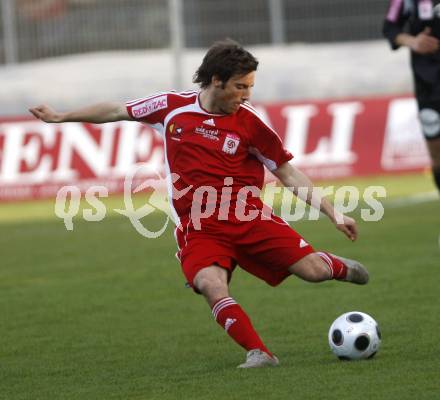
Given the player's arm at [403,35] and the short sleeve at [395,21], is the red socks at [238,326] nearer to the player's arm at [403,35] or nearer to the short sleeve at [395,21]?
the player's arm at [403,35]

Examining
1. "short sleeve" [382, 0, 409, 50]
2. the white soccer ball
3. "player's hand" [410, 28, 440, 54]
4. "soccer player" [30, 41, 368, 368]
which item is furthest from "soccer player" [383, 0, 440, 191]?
the white soccer ball

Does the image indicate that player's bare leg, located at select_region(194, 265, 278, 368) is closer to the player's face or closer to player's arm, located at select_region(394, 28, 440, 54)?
the player's face

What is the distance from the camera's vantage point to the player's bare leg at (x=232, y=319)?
6.43m

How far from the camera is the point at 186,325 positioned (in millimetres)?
8227

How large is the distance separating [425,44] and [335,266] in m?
3.45

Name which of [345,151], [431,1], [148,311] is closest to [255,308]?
[148,311]

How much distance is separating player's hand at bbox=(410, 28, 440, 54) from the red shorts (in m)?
3.51

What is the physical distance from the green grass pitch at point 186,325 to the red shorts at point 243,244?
0.54 m

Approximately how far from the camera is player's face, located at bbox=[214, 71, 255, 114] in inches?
261

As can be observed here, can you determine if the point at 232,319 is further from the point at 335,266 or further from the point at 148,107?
the point at 148,107

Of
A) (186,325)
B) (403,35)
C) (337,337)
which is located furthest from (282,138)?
(337,337)

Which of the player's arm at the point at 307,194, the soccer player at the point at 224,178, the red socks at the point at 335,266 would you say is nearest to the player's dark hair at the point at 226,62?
the soccer player at the point at 224,178

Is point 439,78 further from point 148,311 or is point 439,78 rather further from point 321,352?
point 321,352

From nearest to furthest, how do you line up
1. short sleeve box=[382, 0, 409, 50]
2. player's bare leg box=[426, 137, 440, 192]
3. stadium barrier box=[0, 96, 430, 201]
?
short sleeve box=[382, 0, 409, 50] → player's bare leg box=[426, 137, 440, 192] → stadium barrier box=[0, 96, 430, 201]
